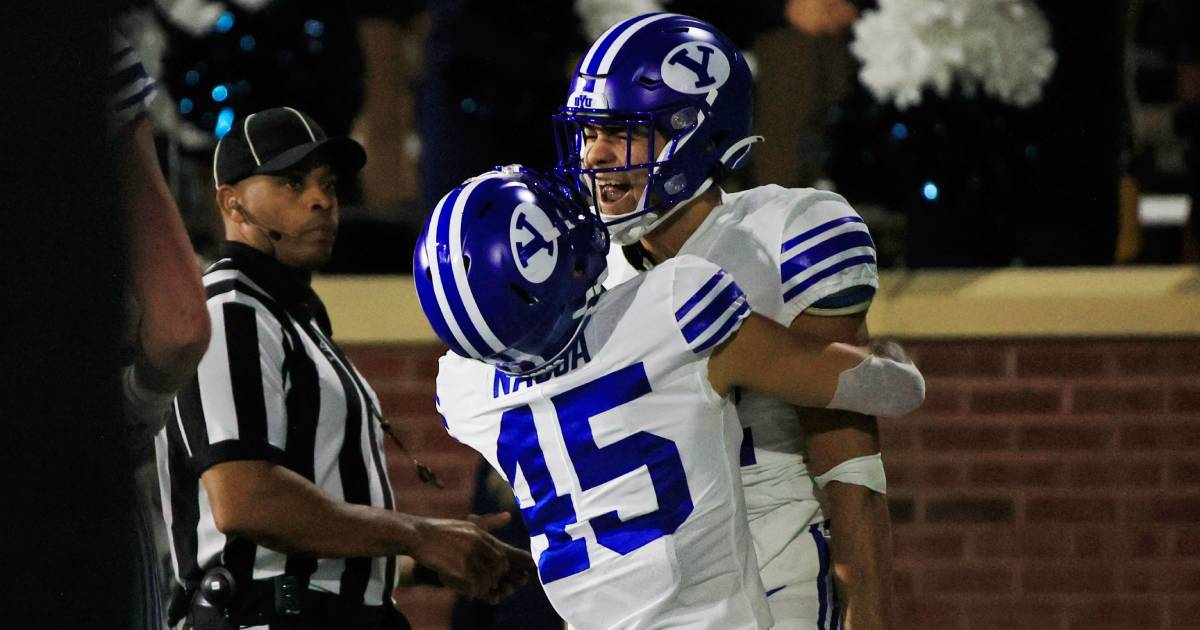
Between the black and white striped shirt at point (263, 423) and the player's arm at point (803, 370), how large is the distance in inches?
40.5

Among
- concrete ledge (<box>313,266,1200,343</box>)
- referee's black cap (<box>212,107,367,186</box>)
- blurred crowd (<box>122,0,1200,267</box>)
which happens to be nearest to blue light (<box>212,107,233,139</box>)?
blurred crowd (<box>122,0,1200,267</box>)

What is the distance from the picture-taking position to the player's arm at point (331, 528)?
2.90 meters

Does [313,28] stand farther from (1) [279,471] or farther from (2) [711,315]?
(2) [711,315]

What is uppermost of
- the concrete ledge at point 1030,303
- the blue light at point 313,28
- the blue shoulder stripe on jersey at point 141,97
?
the blue shoulder stripe on jersey at point 141,97

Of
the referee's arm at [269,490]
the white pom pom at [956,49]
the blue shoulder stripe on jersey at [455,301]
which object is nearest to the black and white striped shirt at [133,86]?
the blue shoulder stripe on jersey at [455,301]

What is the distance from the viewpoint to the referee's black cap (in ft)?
10.6

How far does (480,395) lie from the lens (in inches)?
98.0

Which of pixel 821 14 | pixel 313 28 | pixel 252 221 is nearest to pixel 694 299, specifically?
pixel 252 221

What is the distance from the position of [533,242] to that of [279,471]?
92 cm

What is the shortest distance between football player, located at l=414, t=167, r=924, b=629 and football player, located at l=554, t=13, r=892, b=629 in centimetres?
12

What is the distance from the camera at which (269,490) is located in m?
2.92

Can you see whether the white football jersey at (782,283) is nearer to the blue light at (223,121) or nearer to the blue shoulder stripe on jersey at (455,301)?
the blue shoulder stripe on jersey at (455,301)

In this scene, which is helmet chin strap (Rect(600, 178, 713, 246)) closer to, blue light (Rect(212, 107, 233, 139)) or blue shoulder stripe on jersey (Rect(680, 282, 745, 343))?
blue shoulder stripe on jersey (Rect(680, 282, 745, 343))

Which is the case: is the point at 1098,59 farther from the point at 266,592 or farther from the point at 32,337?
the point at 32,337
